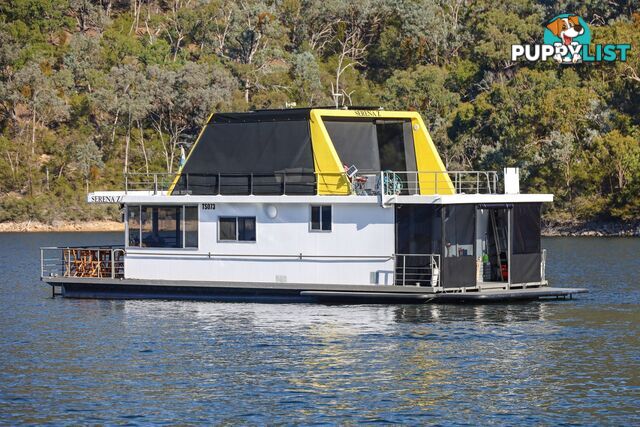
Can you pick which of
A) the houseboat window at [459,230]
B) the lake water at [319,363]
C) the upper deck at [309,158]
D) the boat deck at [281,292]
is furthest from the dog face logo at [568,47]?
the houseboat window at [459,230]

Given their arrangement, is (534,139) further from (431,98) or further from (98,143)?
(98,143)

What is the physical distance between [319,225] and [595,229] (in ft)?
183

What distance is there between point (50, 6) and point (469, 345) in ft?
351

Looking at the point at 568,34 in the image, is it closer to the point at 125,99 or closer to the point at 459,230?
the point at 125,99

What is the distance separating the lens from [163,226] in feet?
127

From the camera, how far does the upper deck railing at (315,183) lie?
36375 mm

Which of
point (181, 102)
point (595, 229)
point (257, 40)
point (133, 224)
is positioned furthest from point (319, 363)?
point (257, 40)

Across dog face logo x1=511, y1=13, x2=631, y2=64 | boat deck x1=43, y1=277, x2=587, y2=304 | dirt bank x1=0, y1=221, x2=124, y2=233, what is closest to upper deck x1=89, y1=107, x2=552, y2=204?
boat deck x1=43, y1=277, x2=587, y2=304

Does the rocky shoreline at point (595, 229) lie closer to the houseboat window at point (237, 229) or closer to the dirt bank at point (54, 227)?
the dirt bank at point (54, 227)

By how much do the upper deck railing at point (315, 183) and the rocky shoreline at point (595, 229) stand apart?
171 feet

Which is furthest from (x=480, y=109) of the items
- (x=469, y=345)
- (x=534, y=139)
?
(x=469, y=345)

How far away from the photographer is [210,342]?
101 ft

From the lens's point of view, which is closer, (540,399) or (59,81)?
(540,399)

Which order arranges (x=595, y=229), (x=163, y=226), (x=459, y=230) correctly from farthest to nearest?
1. (x=595, y=229)
2. (x=163, y=226)
3. (x=459, y=230)
